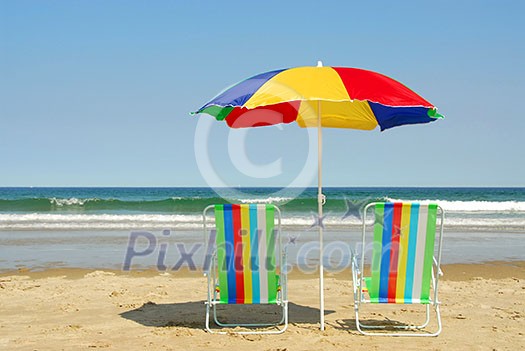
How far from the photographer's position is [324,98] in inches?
169

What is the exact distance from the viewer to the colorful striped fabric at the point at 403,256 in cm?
457

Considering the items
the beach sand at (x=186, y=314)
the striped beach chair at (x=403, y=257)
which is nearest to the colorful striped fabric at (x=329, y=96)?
the striped beach chair at (x=403, y=257)

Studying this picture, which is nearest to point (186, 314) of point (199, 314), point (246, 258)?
point (199, 314)

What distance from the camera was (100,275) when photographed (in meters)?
8.03

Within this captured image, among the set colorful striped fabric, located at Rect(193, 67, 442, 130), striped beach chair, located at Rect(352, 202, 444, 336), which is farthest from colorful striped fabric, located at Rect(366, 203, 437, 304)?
colorful striped fabric, located at Rect(193, 67, 442, 130)

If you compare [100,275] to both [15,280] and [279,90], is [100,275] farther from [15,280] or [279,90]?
[279,90]

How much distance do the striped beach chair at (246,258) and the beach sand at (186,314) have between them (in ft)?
1.12

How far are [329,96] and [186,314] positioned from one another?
2621 millimetres

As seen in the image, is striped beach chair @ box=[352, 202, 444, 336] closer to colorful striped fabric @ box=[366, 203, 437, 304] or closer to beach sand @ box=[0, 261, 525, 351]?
colorful striped fabric @ box=[366, 203, 437, 304]

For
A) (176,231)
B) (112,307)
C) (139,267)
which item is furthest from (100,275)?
(176,231)

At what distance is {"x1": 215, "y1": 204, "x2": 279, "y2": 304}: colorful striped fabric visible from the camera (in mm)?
4602

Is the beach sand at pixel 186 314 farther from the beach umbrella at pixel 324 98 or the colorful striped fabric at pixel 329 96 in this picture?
the colorful striped fabric at pixel 329 96

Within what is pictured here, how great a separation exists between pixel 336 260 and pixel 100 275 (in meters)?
3.87

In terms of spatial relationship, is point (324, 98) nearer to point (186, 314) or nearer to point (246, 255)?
point (246, 255)
